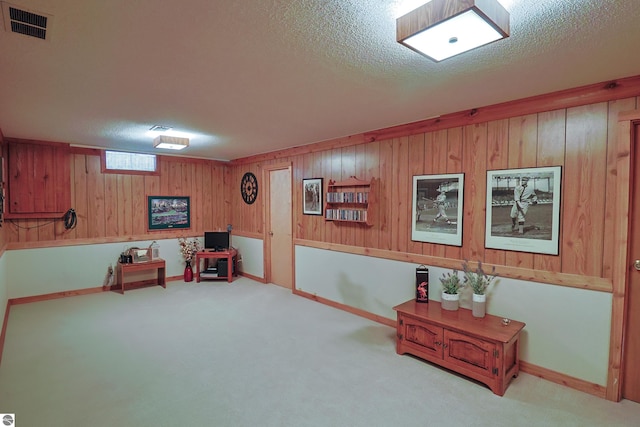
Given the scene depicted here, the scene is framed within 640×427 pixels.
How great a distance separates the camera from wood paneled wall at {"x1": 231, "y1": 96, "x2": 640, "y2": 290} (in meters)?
2.53

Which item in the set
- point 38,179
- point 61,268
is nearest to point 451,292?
point 61,268

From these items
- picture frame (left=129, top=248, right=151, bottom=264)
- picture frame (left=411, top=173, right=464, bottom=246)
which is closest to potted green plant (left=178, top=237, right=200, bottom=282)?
picture frame (left=129, top=248, right=151, bottom=264)

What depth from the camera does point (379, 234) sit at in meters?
4.09

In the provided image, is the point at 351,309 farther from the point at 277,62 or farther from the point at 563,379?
the point at 277,62

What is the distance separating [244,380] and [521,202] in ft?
9.13

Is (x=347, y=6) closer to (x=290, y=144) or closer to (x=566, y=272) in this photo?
(x=566, y=272)

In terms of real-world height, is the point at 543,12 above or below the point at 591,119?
above

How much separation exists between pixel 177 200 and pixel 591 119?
6.02 metres

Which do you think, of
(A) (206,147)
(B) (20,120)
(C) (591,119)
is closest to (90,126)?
(B) (20,120)

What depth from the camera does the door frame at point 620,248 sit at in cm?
240

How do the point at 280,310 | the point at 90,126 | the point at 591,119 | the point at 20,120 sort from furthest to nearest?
the point at 280,310 < the point at 90,126 < the point at 20,120 < the point at 591,119

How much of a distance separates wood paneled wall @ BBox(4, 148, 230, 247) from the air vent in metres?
4.16

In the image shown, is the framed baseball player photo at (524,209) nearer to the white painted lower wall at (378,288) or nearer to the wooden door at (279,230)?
the white painted lower wall at (378,288)

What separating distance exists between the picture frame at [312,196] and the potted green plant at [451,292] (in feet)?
7.08
